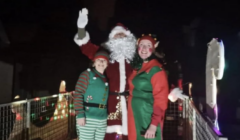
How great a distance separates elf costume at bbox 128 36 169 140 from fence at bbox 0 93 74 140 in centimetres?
142

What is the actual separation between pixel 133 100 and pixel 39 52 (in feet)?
11.8

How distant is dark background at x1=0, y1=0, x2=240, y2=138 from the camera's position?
16.4ft

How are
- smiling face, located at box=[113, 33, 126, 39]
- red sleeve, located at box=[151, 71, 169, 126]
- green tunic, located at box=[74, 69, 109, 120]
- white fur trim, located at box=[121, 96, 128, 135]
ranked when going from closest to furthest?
red sleeve, located at box=[151, 71, 169, 126], green tunic, located at box=[74, 69, 109, 120], white fur trim, located at box=[121, 96, 128, 135], smiling face, located at box=[113, 33, 126, 39]

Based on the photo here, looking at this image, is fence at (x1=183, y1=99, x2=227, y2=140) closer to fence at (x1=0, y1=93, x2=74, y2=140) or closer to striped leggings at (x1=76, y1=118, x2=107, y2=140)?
striped leggings at (x1=76, y1=118, x2=107, y2=140)

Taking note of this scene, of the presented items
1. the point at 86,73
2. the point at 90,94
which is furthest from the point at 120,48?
the point at 90,94

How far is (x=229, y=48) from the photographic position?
5.48 meters


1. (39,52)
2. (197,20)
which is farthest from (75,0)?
(197,20)

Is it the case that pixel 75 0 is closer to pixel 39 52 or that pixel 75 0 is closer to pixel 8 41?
pixel 39 52

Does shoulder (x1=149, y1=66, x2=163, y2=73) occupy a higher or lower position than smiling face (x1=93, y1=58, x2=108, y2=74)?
lower

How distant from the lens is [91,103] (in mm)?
2176

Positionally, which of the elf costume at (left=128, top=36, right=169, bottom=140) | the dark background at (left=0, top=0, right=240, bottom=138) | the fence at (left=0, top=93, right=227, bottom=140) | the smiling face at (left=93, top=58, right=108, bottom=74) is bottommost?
the fence at (left=0, top=93, right=227, bottom=140)

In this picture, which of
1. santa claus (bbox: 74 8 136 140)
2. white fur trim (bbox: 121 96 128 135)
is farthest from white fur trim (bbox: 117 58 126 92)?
white fur trim (bbox: 121 96 128 135)

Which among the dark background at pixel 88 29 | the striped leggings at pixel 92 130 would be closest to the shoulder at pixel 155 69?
the striped leggings at pixel 92 130

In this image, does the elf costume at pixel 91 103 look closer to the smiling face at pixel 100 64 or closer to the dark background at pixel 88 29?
the smiling face at pixel 100 64
